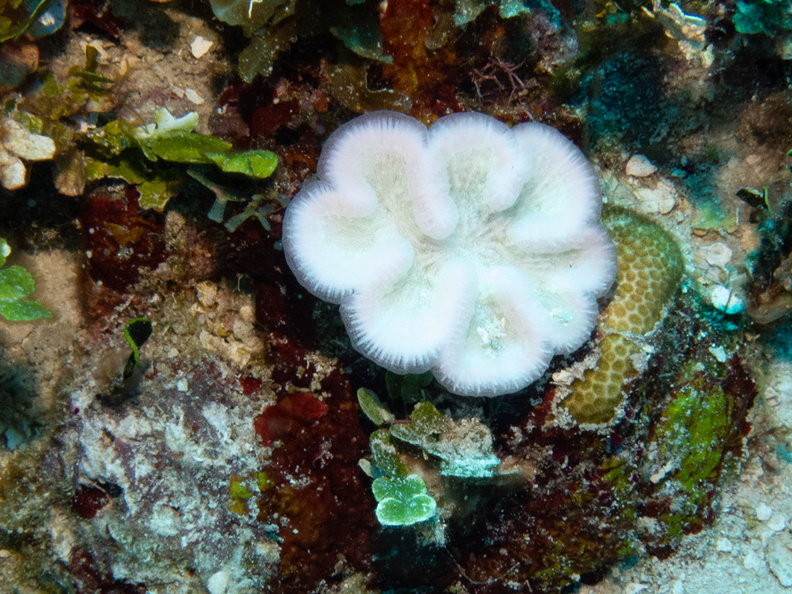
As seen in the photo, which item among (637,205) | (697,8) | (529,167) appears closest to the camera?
(529,167)

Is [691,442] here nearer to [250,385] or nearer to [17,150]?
[250,385]

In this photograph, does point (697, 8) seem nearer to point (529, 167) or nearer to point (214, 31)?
point (529, 167)

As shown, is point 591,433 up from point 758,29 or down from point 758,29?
down

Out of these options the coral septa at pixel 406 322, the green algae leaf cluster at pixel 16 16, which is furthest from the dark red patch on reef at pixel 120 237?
the coral septa at pixel 406 322

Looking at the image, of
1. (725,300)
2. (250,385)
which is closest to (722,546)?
(725,300)

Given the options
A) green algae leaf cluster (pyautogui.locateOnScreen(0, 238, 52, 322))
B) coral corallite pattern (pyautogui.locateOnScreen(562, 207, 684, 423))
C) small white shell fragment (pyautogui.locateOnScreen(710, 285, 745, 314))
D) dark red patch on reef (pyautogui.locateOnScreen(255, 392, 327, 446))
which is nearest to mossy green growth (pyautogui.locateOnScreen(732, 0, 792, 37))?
coral corallite pattern (pyautogui.locateOnScreen(562, 207, 684, 423))

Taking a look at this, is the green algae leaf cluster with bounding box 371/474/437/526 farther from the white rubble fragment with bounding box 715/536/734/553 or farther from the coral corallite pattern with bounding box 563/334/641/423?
the white rubble fragment with bounding box 715/536/734/553

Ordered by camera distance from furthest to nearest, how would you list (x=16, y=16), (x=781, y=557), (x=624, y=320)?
(x=781, y=557), (x=624, y=320), (x=16, y=16)

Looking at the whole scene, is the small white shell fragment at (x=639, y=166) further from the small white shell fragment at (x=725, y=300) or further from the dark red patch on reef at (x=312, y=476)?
the dark red patch on reef at (x=312, y=476)

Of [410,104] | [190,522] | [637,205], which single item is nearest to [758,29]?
[637,205]
